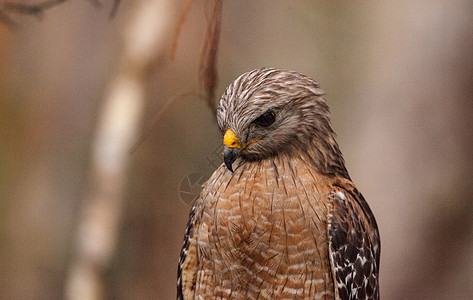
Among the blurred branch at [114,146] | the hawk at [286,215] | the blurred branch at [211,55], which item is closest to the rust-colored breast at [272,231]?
the hawk at [286,215]

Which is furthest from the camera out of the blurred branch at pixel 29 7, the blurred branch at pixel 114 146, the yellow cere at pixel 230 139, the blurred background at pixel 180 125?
the blurred background at pixel 180 125

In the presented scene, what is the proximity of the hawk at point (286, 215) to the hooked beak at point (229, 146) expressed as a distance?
92 mm

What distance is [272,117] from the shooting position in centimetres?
324

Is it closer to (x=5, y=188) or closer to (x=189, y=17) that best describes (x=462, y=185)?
(x=189, y=17)

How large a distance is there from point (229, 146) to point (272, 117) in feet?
0.86

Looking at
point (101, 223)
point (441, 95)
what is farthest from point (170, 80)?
point (441, 95)

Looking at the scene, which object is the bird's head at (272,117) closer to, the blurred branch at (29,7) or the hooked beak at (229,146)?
the hooked beak at (229,146)

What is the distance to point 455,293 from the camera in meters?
6.87

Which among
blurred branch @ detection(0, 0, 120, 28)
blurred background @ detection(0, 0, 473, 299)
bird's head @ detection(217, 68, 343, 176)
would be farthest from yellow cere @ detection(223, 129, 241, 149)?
blurred background @ detection(0, 0, 473, 299)

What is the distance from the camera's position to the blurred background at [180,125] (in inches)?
Result: 229

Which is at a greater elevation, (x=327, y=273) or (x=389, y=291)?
(x=327, y=273)

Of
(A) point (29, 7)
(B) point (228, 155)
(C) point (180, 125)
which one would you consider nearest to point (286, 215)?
(B) point (228, 155)

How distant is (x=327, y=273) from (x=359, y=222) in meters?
0.35

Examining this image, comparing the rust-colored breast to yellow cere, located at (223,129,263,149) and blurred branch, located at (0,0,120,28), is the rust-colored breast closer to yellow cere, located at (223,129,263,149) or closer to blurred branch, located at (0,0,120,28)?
yellow cere, located at (223,129,263,149)
